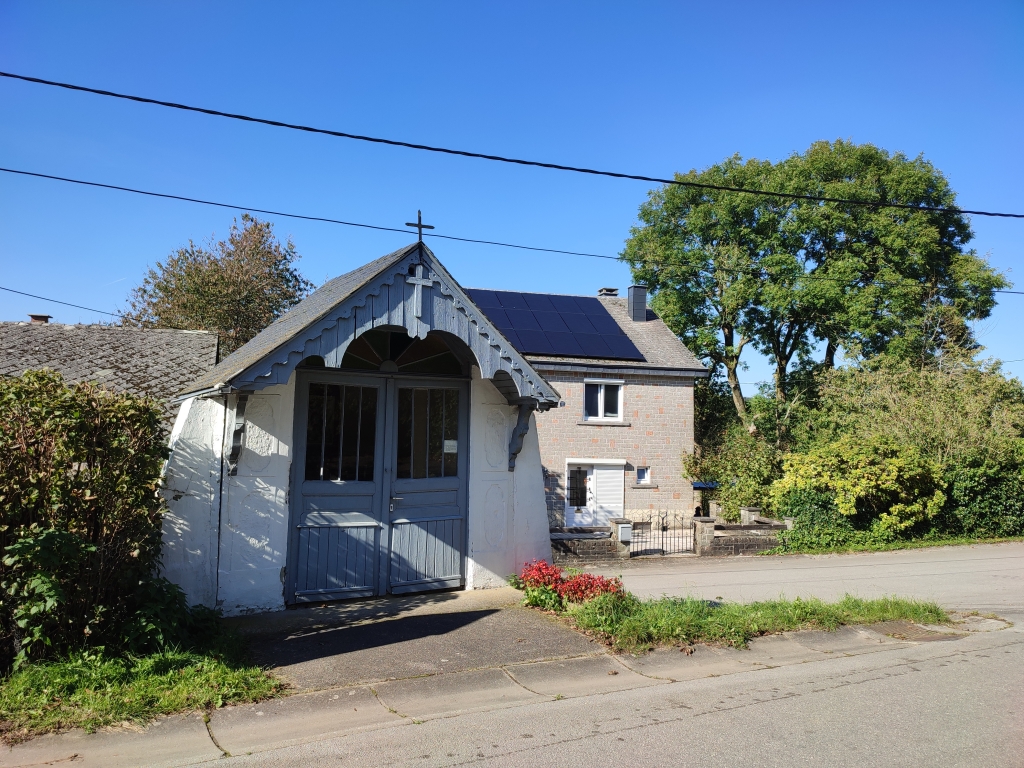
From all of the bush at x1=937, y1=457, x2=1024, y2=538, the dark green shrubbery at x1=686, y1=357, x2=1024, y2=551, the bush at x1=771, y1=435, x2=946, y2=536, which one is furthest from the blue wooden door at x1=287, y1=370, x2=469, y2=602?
the bush at x1=937, y1=457, x2=1024, y2=538

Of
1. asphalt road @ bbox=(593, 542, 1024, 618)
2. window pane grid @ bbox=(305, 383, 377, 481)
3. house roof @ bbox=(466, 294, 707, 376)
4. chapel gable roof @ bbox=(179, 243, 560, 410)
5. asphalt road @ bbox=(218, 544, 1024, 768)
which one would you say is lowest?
asphalt road @ bbox=(218, 544, 1024, 768)

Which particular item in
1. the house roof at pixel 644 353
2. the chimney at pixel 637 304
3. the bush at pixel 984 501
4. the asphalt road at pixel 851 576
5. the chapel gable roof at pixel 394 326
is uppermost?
the chimney at pixel 637 304

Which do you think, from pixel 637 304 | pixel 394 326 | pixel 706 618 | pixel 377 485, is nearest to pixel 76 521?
pixel 377 485

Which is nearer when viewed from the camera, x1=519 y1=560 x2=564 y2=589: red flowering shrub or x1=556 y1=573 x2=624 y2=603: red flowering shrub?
x1=556 y1=573 x2=624 y2=603: red flowering shrub

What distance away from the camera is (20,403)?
19.0 ft

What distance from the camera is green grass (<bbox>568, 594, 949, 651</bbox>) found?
7.71m

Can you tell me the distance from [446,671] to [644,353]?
20608 mm

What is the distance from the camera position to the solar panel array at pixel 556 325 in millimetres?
24797

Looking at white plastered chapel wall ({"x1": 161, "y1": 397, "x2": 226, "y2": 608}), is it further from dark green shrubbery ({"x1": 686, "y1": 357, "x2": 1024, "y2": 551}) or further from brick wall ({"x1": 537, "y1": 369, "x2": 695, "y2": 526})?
brick wall ({"x1": 537, "y1": 369, "x2": 695, "y2": 526})

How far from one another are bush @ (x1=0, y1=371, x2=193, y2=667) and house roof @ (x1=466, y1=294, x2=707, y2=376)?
57.8 feet

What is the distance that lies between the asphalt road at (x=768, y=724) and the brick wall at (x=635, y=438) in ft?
53.4

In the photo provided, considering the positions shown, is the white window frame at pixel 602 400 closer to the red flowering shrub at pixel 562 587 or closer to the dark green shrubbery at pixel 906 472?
the dark green shrubbery at pixel 906 472

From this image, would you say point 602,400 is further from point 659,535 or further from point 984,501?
point 984,501

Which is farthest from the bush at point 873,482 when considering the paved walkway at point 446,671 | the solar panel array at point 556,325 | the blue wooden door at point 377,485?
the blue wooden door at point 377,485
